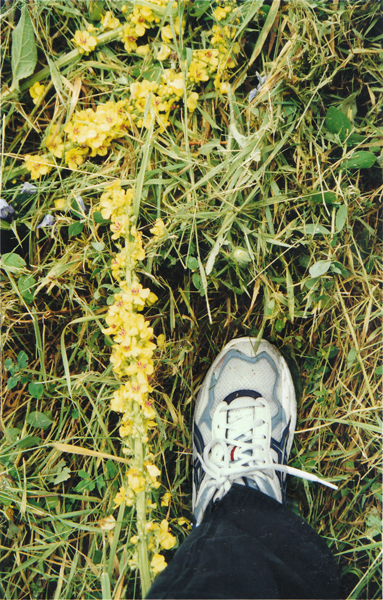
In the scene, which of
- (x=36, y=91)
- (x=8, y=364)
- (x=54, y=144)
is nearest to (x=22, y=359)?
(x=8, y=364)

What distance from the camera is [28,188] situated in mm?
1470

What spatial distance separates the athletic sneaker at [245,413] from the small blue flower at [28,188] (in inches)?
35.1

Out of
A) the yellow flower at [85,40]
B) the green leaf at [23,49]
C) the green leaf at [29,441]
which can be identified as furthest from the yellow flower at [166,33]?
the green leaf at [29,441]

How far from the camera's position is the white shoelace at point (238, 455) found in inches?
58.5

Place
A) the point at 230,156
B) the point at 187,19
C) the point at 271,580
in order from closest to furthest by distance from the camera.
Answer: the point at 271,580
the point at 230,156
the point at 187,19

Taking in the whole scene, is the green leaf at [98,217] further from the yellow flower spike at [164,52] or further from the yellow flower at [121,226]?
the yellow flower spike at [164,52]

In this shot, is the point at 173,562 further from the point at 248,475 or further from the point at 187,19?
the point at 187,19

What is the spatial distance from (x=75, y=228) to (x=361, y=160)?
39.1 inches

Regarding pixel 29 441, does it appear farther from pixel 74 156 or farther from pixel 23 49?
pixel 23 49

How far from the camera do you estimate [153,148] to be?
1.48 metres

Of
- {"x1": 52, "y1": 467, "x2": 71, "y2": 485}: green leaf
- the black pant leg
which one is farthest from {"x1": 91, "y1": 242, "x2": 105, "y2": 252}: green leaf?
the black pant leg

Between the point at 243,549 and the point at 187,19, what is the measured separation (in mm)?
1731

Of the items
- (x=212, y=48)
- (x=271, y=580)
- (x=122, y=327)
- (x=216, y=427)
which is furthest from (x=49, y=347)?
(x=212, y=48)

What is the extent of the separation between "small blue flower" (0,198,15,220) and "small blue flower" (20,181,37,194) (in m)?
0.07
